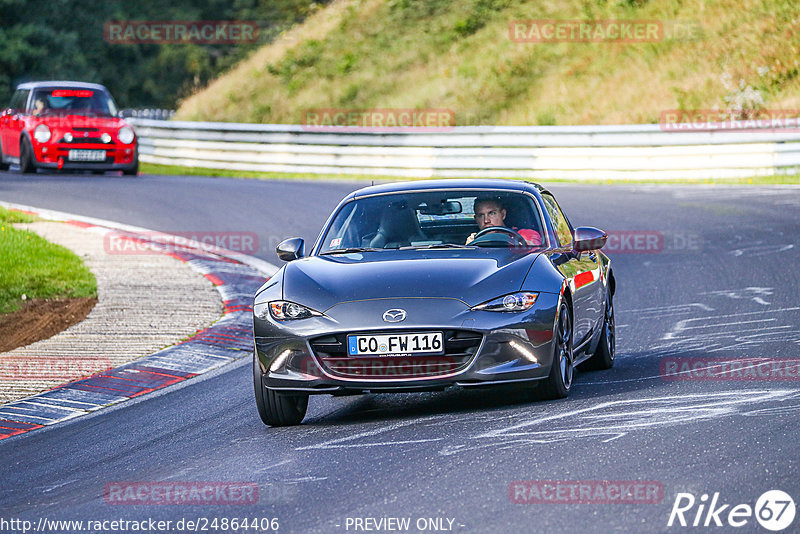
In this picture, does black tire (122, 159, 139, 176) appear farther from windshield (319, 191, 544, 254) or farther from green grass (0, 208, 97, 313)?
windshield (319, 191, 544, 254)

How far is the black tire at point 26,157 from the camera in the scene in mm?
27794

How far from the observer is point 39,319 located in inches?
503

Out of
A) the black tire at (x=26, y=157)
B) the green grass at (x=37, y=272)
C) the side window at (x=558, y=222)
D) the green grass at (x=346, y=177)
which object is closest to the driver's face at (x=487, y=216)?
the side window at (x=558, y=222)

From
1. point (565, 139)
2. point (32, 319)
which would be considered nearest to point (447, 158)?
point (565, 139)

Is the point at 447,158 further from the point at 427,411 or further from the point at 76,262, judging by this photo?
the point at 427,411

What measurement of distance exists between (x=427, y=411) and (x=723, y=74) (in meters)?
25.0

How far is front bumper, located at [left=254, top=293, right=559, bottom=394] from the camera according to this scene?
7.70 metres

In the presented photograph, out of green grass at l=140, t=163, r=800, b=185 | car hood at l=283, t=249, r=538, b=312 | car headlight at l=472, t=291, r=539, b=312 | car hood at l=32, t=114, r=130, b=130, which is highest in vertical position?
car hood at l=283, t=249, r=538, b=312

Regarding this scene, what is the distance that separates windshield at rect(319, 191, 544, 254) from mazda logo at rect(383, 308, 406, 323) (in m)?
1.25
